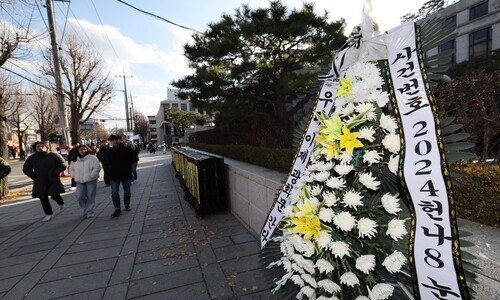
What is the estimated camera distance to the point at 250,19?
8.73 metres

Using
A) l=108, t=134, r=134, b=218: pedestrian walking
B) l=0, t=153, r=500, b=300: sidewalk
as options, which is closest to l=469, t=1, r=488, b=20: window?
l=0, t=153, r=500, b=300: sidewalk

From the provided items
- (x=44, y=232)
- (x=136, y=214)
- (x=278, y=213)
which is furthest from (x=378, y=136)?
A: (x=44, y=232)

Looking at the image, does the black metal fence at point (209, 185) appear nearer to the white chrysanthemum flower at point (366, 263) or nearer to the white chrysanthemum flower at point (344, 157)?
the white chrysanthemum flower at point (344, 157)

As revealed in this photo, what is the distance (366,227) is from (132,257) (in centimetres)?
389

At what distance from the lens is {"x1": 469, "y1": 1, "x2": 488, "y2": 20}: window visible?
2392 cm

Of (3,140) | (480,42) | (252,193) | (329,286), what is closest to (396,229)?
(329,286)

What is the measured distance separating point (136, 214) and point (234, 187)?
2.73 metres

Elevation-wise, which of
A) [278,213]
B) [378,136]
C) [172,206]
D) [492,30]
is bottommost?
[172,206]

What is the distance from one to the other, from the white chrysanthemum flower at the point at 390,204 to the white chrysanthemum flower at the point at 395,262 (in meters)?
0.20

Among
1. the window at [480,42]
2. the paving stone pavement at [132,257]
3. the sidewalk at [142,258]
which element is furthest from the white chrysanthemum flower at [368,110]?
the window at [480,42]

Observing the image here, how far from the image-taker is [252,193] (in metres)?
4.63

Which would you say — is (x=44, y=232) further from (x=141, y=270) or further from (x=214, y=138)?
(x=214, y=138)

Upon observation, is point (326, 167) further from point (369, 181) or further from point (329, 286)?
point (329, 286)

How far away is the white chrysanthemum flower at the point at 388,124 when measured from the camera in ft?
4.46
